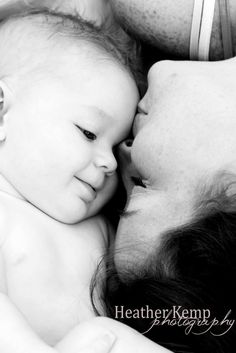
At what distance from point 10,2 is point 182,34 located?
47 cm

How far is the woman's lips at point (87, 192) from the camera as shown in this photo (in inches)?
47.8

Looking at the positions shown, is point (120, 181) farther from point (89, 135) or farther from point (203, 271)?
point (203, 271)

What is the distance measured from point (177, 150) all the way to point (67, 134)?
0.24m

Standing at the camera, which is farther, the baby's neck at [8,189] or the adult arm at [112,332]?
the baby's neck at [8,189]

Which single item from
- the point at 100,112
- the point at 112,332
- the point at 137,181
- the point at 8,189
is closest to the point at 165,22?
the point at 100,112

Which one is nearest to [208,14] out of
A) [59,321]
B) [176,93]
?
[176,93]

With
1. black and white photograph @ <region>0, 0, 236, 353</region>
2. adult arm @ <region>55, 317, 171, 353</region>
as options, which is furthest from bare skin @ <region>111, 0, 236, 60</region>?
adult arm @ <region>55, 317, 171, 353</region>

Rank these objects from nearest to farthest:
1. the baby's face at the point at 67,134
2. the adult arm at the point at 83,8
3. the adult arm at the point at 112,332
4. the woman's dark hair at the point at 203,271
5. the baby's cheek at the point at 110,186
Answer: the adult arm at the point at 112,332
the woman's dark hair at the point at 203,271
the baby's face at the point at 67,134
the baby's cheek at the point at 110,186
the adult arm at the point at 83,8

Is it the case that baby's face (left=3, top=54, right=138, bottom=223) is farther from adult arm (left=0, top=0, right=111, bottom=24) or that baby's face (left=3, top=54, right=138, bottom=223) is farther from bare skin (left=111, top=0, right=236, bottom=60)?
adult arm (left=0, top=0, right=111, bottom=24)

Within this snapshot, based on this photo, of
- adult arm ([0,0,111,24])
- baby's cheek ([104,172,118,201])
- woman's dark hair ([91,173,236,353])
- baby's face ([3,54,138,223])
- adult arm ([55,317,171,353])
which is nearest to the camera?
adult arm ([55,317,171,353])

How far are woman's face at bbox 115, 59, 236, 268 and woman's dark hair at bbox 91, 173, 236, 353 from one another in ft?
0.08

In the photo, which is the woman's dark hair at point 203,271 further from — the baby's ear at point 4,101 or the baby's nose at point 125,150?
the baby's ear at point 4,101

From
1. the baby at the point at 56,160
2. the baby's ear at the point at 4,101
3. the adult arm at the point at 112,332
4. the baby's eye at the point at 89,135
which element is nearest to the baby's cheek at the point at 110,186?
→ the baby at the point at 56,160

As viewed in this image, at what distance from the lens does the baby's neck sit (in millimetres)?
1226
